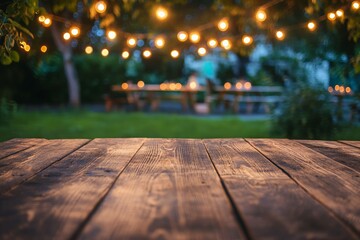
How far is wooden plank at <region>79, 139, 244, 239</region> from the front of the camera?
853 mm

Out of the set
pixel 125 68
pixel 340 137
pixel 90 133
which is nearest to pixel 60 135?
pixel 90 133

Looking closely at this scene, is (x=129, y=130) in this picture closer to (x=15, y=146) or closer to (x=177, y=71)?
(x=15, y=146)

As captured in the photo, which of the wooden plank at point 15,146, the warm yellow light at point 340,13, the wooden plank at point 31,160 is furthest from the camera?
the warm yellow light at point 340,13

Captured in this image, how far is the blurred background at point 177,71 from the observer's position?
18.5 feet

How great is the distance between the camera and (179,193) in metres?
1.14

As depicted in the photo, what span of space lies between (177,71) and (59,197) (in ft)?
58.1

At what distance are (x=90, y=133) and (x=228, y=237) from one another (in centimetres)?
604

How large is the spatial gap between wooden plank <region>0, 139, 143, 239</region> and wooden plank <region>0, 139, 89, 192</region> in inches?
1.8

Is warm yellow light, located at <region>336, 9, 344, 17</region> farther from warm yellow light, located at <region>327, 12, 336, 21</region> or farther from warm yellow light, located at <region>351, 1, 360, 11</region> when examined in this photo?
warm yellow light, located at <region>351, 1, 360, 11</region>

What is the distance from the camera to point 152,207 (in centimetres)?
102

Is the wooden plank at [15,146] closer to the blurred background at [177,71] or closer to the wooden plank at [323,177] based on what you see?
the blurred background at [177,71]

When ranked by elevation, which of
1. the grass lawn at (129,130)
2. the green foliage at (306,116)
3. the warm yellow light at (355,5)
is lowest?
the grass lawn at (129,130)

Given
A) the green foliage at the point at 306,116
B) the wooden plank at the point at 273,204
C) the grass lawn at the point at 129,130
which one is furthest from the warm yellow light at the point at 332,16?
the wooden plank at the point at 273,204

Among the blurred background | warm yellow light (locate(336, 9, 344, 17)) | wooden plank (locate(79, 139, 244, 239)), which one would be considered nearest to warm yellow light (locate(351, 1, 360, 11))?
the blurred background
